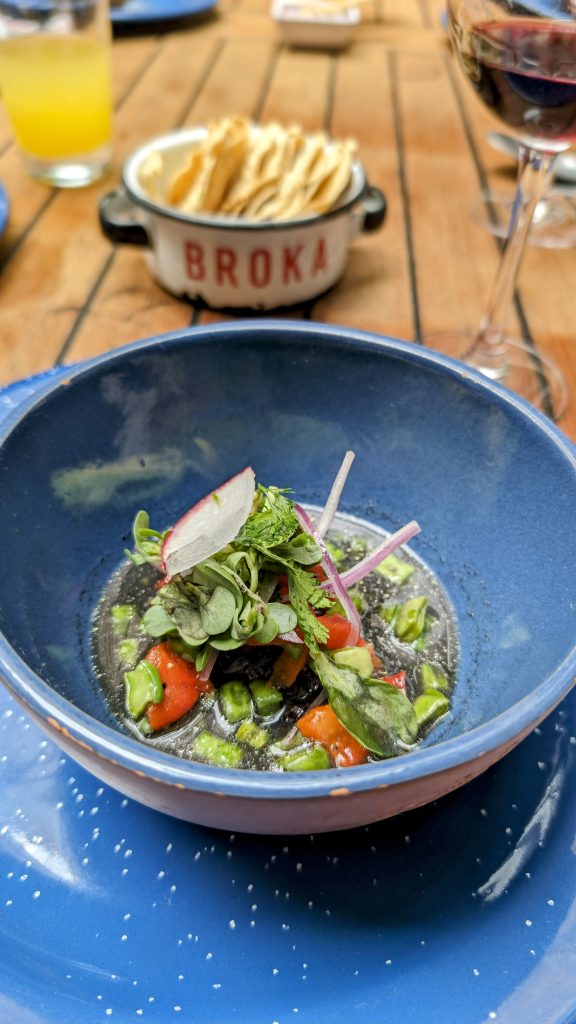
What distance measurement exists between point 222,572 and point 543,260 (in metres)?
0.98

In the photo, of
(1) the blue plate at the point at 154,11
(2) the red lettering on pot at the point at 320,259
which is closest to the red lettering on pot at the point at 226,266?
(2) the red lettering on pot at the point at 320,259

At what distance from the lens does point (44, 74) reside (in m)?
1.29

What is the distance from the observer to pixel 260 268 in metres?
1.03

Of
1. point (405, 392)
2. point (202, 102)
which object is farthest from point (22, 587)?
point (202, 102)

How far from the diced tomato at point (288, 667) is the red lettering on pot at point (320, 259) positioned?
2.09 ft

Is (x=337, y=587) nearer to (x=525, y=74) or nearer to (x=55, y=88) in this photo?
(x=525, y=74)

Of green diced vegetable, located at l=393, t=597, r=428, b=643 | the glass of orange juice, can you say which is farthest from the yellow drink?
green diced vegetable, located at l=393, t=597, r=428, b=643

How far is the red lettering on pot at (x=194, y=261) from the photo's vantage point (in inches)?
40.3

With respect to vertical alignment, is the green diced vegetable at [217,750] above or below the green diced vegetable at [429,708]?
above

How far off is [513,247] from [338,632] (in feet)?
1.93

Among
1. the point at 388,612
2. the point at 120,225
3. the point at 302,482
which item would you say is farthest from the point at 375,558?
the point at 120,225

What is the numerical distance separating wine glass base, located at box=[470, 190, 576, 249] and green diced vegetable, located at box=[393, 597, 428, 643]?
875 millimetres

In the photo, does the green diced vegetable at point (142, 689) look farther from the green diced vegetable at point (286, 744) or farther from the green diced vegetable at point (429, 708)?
the green diced vegetable at point (429, 708)

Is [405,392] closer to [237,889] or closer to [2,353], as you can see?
[237,889]
